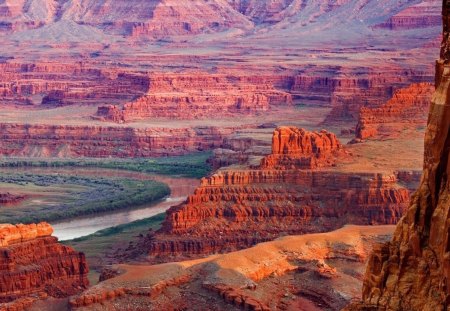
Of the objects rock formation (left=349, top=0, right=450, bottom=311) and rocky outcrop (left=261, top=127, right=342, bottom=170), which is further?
rocky outcrop (left=261, top=127, right=342, bottom=170)

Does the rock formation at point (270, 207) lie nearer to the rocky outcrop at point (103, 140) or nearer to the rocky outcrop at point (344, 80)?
the rocky outcrop at point (344, 80)

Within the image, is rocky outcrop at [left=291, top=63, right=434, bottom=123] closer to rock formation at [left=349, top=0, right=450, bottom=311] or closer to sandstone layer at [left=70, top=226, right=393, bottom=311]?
sandstone layer at [left=70, top=226, right=393, bottom=311]

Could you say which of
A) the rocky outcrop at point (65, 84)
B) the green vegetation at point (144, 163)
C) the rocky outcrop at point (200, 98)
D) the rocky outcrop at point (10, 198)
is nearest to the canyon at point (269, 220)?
the rocky outcrop at point (10, 198)

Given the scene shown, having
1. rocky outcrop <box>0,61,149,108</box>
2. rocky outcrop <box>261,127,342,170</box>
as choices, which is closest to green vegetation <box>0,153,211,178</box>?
rocky outcrop <box>0,61,149,108</box>

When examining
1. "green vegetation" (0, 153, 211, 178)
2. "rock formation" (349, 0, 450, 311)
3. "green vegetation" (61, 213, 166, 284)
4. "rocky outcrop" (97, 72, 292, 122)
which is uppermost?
"rock formation" (349, 0, 450, 311)

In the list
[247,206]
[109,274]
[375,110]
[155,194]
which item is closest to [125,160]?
[155,194]

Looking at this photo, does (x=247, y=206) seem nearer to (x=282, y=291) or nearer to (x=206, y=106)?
(x=282, y=291)
